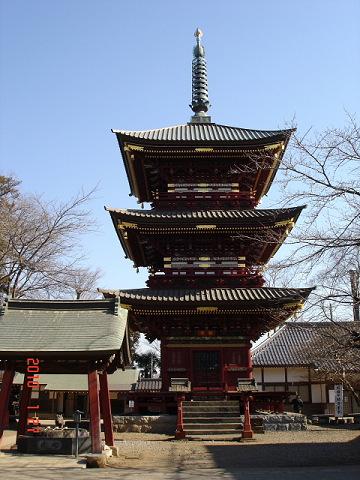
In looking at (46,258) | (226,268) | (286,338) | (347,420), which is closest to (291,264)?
(226,268)

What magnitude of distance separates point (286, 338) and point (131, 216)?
78.6ft

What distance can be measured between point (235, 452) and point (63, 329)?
634 cm

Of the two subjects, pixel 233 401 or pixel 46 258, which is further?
pixel 46 258

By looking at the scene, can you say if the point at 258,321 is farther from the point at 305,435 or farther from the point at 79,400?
the point at 79,400

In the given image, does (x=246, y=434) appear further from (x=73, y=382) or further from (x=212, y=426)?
(x=73, y=382)

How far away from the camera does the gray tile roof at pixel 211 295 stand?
22.6 meters

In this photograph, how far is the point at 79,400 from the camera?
42906 millimetres

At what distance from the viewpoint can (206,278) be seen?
24.5 m

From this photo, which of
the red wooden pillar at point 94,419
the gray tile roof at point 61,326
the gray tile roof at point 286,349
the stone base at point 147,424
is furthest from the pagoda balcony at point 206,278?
the gray tile roof at point 286,349

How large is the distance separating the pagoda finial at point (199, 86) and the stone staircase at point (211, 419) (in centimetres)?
1613

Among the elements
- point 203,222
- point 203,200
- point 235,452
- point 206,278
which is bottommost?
point 235,452

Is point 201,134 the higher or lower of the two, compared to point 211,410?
higher

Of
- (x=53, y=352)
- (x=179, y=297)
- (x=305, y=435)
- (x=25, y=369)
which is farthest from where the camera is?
(x=179, y=297)

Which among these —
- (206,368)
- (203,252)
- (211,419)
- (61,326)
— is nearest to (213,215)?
(203,252)
